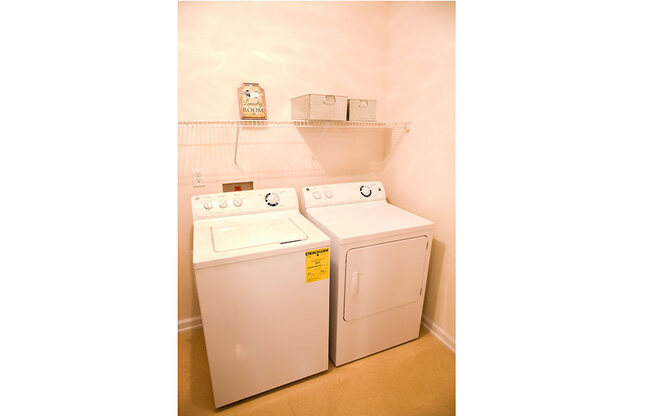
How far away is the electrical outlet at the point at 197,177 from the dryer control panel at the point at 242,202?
3.9 inches

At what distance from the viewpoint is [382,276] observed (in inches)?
71.6

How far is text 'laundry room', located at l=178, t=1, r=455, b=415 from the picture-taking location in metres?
1.58

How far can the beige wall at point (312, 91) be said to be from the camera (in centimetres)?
186

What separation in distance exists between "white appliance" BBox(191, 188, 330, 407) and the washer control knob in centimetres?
24

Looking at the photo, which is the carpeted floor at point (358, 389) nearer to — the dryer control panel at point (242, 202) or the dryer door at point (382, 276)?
the dryer door at point (382, 276)

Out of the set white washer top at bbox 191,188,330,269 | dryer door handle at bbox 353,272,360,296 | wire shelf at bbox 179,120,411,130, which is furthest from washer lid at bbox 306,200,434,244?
wire shelf at bbox 179,120,411,130

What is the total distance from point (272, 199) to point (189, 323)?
3.68 feet

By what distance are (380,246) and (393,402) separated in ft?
2.81

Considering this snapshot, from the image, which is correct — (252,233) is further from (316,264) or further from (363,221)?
(363,221)

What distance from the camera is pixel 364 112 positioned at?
2.07m

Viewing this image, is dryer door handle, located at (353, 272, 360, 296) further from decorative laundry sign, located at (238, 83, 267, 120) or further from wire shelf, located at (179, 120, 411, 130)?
decorative laundry sign, located at (238, 83, 267, 120)

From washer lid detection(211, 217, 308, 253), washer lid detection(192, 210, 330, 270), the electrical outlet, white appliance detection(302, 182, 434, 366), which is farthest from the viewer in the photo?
the electrical outlet

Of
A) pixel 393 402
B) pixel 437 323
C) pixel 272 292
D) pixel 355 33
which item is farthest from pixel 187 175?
pixel 437 323
